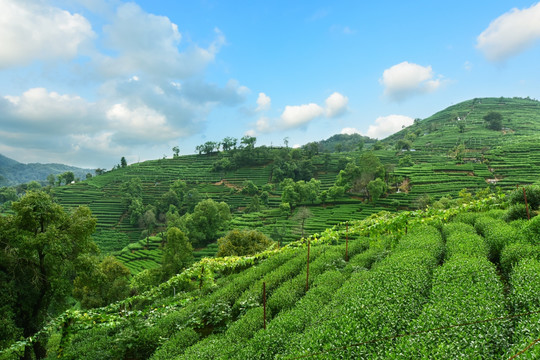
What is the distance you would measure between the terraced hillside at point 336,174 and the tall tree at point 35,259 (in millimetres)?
31475

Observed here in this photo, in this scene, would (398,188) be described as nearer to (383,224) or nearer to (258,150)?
(383,224)

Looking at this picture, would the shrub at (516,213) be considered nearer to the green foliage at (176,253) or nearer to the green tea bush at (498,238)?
the green tea bush at (498,238)

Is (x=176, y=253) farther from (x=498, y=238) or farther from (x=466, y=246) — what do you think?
(x=498, y=238)

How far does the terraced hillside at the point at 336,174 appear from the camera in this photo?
51.2 meters

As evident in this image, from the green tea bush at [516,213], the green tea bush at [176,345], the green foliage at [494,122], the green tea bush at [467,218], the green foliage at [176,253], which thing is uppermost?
the green foliage at [494,122]

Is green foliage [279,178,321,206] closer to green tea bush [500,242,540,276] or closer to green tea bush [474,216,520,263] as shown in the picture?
green tea bush [474,216,520,263]

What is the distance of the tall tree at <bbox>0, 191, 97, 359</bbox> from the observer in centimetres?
1162

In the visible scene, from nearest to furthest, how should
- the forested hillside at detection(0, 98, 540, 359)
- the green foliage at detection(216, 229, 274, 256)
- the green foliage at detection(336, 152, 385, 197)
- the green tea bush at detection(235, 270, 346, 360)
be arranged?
the forested hillside at detection(0, 98, 540, 359), the green tea bush at detection(235, 270, 346, 360), the green foliage at detection(216, 229, 274, 256), the green foliage at detection(336, 152, 385, 197)

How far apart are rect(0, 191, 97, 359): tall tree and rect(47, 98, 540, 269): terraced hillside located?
31.5 meters

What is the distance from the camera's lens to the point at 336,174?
81812mm

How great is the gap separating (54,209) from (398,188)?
59.6 m

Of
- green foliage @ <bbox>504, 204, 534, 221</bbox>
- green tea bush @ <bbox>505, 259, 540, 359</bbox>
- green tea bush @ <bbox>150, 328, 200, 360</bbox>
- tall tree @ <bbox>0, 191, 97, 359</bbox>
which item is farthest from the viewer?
green foliage @ <bbox>504, 204, 534, 221</bbox>

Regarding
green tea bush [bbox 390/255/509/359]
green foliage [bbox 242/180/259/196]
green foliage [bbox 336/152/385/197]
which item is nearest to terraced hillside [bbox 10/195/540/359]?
green tea bush [bbox 390/255/509/359]

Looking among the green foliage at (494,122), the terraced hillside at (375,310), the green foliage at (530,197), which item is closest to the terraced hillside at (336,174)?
the green foliage at (494,122)
